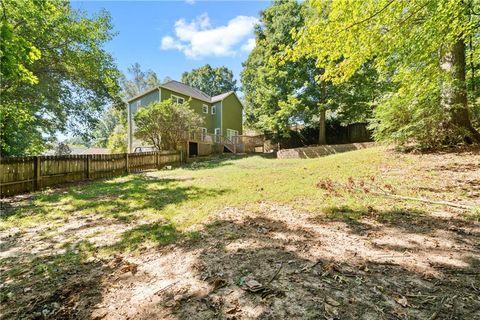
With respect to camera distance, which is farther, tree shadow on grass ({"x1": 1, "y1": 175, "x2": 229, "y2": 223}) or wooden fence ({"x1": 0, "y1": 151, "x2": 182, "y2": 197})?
wooden fence ({"x1": 0, "y1": 151, "x2": 182, "y2": 197})

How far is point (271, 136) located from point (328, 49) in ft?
57.8

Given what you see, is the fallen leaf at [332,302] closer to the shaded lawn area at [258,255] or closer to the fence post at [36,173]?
the shaded lawn area at [258,255]

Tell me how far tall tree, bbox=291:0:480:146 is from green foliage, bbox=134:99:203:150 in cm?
1129

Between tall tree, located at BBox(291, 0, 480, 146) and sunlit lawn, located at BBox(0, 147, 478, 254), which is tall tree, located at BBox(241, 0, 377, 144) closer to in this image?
tall tree, located at BBox(291, 0, 480, 146)

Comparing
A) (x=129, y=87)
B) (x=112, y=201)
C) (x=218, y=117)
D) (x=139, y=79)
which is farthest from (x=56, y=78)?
(x=139, y=79)

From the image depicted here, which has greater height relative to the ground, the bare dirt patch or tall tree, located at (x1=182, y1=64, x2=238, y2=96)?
tall tree, located at (x1=182, y1=64, x2=238, y2=96)

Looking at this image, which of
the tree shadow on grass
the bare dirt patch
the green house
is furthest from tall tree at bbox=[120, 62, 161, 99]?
the bare dirt patch

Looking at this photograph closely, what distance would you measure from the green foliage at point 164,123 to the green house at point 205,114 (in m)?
1.72

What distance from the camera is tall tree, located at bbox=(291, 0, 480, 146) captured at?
17.5 ft

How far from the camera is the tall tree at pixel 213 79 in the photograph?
158 feet

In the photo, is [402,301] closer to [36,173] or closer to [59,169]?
[36,173]

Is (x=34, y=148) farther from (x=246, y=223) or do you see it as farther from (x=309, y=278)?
(x=309, y=278)

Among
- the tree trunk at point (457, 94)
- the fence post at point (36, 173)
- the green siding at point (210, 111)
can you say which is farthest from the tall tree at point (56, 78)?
the tree trunk at point (457, 94)

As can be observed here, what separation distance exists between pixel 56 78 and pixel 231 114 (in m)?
17.3
